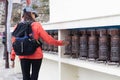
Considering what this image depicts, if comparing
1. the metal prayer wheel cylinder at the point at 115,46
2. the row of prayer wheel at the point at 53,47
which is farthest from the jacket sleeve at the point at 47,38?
the metal prayer wheel cylinder at the point at 115,46

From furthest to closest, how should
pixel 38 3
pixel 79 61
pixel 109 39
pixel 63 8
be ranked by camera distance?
1. pixel 38 3
2. pixel 63 8
3. pixel 79 61
4. pixel 109 39

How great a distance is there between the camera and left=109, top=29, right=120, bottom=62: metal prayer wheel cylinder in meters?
2.74

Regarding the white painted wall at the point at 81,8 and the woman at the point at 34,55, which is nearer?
the white painted wall at the point at 81,8

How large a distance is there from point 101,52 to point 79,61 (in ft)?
1.54

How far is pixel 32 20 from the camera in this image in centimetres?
384

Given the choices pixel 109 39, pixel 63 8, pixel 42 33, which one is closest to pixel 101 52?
pixel 109 39

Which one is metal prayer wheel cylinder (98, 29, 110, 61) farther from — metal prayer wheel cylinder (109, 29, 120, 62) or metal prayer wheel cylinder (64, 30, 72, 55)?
metal prayer wheel cylinder (64, 30, 72, 55)

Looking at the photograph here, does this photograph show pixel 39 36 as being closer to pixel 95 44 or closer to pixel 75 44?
pixel 75 44

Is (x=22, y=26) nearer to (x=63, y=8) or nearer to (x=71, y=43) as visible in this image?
(x=71, y=43)

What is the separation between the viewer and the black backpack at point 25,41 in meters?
3.63

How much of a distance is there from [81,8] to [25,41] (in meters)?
0.87

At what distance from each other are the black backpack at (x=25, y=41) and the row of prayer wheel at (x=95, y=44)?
0.42 metres

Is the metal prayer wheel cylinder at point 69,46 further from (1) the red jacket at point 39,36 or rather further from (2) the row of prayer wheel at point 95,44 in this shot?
(1) the red jacket at point 39,36

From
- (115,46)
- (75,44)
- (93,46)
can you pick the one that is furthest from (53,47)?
(115,46)
